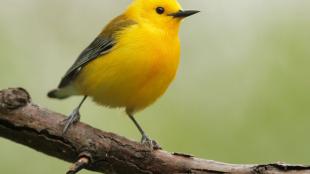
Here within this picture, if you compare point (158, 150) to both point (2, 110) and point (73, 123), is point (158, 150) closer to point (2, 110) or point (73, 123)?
point (73, 123)

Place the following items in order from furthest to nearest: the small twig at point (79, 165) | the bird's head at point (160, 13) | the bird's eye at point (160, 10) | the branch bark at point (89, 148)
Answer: the bird's eye at point (160, 10), the bird's head at point (160, 13), the branch bark at point (89, 148), the small twig at point (79, 165)

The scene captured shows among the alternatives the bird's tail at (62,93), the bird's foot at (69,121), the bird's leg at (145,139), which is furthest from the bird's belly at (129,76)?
the bird's foot at (69,121)

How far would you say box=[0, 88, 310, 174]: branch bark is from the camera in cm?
425

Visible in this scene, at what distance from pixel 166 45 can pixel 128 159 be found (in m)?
1.47

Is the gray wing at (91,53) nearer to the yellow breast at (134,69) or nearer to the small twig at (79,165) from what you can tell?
the yellow breast at (134,69)

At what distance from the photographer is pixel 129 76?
17.9ft

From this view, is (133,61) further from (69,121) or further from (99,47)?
(69,121)

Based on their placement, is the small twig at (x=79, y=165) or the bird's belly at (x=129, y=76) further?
the bird's belly at (x=129, y=76)

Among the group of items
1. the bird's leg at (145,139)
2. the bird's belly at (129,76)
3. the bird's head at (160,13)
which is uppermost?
the bird's head at (160,13)

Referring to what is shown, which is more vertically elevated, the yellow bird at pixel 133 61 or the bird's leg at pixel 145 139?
the yellow bird at pixel 133 61

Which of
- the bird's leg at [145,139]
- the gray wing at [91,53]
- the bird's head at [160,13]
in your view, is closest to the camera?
the bird's leg at [145,139]

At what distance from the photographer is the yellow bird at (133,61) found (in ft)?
18.0

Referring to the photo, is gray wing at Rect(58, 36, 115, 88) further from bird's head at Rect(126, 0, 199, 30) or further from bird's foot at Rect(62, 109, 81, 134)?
bird's foot at Rect(62, 109, 81, 134)

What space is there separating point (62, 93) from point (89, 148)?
207 centimetres
